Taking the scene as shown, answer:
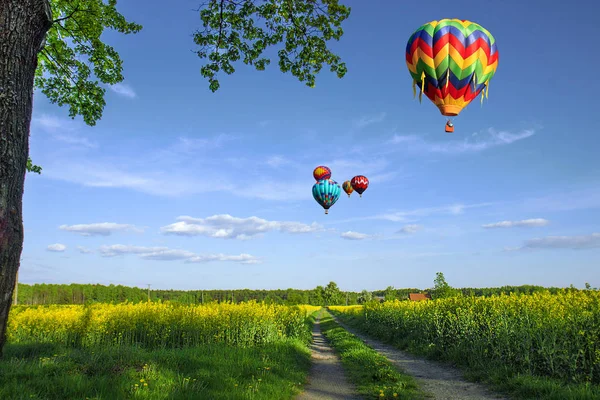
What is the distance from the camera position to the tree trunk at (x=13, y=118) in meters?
3.27

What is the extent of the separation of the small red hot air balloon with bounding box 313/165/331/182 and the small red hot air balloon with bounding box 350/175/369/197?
8.26 feet

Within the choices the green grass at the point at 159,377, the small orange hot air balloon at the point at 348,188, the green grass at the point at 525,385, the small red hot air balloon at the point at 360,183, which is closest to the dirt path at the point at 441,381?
the green grass at the point at 525,385

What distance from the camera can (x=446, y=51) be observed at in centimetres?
1239

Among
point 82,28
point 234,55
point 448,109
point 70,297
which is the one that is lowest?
point 70,297

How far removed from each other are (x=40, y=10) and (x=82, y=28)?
890 centimetres

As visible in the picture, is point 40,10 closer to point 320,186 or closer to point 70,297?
point 320,186

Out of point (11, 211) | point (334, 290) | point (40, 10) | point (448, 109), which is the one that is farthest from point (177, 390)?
point (334, 290)

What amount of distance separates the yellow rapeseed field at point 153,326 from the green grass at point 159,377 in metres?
3.69

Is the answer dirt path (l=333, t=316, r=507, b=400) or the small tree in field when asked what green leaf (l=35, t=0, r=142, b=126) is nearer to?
dirt path (l=333, t=316, r=507, b=400)

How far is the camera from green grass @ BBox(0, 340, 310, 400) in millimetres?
6211

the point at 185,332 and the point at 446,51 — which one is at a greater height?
the point at 446,51

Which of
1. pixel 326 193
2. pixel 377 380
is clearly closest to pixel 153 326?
pixel 377 380

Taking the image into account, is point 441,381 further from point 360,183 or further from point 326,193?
point 360,183

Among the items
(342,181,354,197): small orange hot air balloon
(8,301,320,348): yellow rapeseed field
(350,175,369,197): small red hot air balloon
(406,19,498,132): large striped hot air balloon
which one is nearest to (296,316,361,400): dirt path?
(8,301,320,348): yellow rapeseed field
